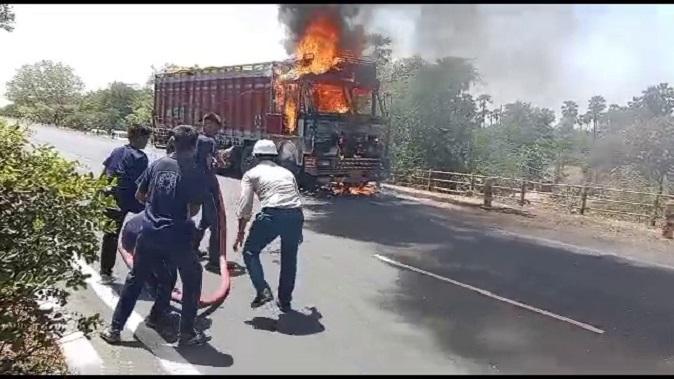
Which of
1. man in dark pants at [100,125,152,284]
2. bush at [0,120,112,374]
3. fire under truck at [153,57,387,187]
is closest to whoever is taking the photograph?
bush at [0,120,112,374]

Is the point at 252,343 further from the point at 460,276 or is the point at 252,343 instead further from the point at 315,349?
the point at 460,276

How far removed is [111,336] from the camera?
15.0 ft

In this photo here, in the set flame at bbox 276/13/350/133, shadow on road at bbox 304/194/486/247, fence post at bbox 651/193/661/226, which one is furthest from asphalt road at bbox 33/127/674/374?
flame at bbox 276/13/350/133

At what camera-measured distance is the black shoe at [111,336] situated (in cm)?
457

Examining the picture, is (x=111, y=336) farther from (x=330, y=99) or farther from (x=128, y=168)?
(x=330, y=99)

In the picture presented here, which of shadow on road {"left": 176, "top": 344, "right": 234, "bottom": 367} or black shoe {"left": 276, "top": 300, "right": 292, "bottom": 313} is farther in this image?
black shoe {"left": 276, "top": 300, "right": 292, "bottom": 313}

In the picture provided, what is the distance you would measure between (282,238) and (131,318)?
A: 137 cm

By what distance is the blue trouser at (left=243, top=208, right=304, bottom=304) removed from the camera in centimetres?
554

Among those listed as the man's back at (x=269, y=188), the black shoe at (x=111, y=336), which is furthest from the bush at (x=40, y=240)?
the man's back at (x=269, y=188)

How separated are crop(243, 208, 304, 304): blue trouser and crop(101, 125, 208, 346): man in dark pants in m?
0.94

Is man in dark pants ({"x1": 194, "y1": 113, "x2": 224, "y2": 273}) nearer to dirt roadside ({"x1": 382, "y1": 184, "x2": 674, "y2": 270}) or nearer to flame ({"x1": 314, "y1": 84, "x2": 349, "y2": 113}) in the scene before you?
dirt roadside ({"x1": 382, "y1": 184, "x2": 674, "y2": 270})

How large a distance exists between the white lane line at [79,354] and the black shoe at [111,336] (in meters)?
0.11

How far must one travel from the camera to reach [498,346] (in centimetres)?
507

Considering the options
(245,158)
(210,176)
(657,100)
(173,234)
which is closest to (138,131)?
(210,176)
